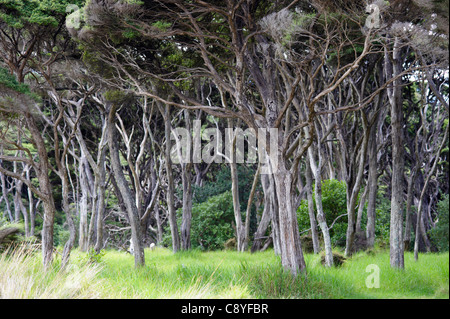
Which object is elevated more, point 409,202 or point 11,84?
point 11,84

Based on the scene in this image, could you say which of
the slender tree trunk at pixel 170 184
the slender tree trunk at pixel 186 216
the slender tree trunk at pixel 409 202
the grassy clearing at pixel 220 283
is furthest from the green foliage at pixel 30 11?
the slender tree trunk at pixel 409 202

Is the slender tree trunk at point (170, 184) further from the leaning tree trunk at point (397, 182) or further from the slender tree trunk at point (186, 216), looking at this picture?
the leaning tree trunk at point (397, 182)

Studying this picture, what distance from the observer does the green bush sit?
15742 millimetres

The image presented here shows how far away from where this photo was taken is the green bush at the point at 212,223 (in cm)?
1574

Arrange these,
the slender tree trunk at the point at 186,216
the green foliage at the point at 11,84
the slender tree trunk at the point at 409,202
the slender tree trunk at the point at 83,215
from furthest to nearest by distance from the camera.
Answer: the slender tree trunk at the point at 83,215 < the slender tree trunk at the point at 186,216 < the slender tree trunk at the point at 409,202 < the green foliage at the point at 11,84

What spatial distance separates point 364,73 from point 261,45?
12.1 feet

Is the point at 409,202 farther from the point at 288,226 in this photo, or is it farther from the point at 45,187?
the point at 45,187

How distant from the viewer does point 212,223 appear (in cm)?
1602

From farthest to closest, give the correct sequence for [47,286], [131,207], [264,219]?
1. [264,219]
2. [131,207]
3. [47,286]

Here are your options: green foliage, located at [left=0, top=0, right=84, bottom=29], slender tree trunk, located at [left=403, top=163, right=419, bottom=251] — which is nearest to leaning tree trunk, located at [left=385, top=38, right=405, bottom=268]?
slender tree trunk, located at [left=403, top=163, right=419, bottom=251]

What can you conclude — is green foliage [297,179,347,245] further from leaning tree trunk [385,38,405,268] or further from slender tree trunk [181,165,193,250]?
leaning tree trunk [385,38,405,268]

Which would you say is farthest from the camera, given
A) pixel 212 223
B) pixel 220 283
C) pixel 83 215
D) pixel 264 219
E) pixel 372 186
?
pixel 83 215

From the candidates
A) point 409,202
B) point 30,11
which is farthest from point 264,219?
point 30,11

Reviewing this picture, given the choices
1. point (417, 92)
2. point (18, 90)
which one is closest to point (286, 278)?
point (18, 90)
